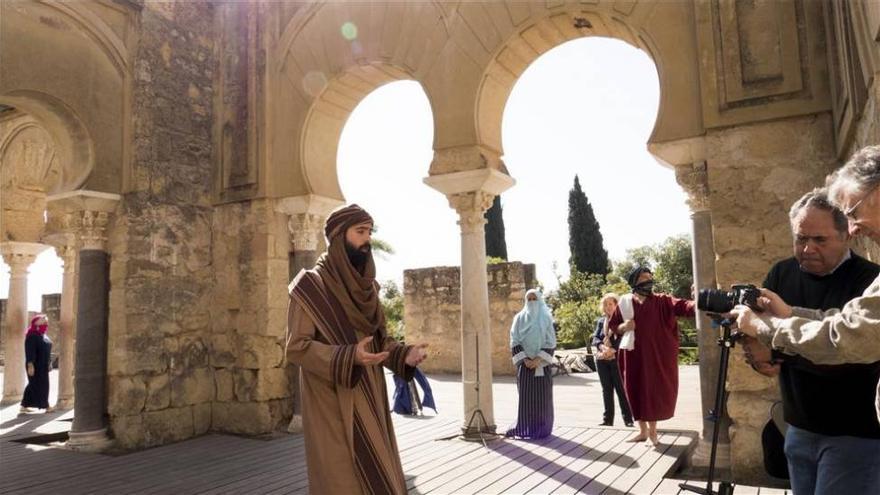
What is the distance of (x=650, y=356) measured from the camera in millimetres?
5559

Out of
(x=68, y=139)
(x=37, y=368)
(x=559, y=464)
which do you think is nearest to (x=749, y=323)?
(x=559, y=464)

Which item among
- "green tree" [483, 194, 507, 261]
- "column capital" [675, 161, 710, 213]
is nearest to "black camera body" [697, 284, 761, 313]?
"column capital" [675, 161, 710, 213]

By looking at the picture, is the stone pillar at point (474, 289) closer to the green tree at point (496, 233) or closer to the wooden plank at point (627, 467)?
the wooden plank at point (627, 467)

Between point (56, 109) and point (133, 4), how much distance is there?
1515 millimetres

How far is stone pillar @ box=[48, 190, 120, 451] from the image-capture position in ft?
21.2

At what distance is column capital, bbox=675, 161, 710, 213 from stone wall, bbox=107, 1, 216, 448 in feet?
18.2

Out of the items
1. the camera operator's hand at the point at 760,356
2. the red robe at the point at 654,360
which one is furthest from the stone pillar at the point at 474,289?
the camera operator's hand at the point at 760,356

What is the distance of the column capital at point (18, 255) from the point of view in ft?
35.0

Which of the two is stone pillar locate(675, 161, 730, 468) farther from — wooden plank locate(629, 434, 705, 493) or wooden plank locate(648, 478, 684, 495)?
wooden plank locate(648, 478, 684, 495)

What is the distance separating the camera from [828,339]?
1.68 metres

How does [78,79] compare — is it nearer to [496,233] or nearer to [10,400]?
[10,400]

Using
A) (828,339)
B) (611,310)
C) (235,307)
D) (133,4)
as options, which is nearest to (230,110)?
(133,4)

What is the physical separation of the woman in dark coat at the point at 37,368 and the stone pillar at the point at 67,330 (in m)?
0.29

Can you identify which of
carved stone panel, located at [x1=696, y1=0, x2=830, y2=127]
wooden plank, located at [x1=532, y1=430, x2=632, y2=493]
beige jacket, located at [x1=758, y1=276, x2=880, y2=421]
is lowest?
wooden plank, located at [x1=532, y1=430, x2=632, y2=493]
